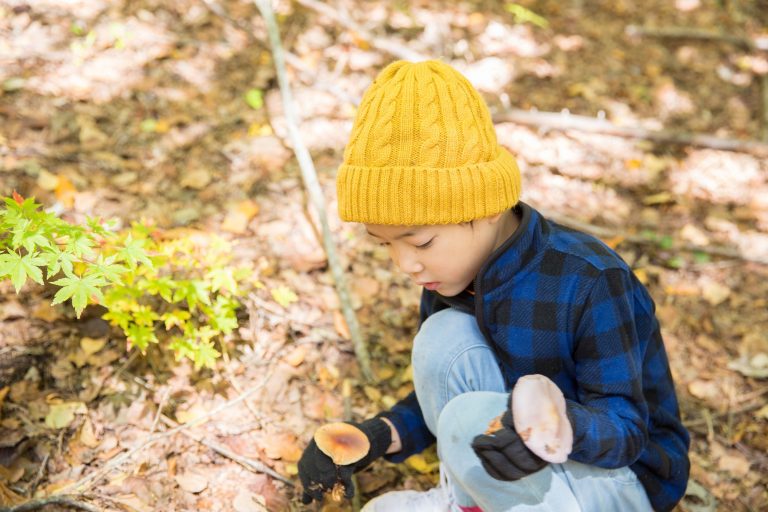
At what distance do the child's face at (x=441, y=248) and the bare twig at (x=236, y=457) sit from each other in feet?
3.35

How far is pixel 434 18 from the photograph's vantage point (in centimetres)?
530

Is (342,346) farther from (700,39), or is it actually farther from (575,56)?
(700,39)

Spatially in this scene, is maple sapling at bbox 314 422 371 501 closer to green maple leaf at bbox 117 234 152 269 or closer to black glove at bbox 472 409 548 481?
black glove at bbox 472 409 548 481

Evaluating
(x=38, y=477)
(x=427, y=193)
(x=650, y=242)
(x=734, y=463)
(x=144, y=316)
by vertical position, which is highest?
(x=427, y=193)

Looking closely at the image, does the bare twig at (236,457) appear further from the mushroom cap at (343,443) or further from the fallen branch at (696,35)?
the fallen branch at (696,35)

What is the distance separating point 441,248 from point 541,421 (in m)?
0.57

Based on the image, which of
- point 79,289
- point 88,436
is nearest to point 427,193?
point 79,289

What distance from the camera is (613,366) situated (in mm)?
1675

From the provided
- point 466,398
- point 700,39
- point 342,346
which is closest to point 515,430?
point 466,398

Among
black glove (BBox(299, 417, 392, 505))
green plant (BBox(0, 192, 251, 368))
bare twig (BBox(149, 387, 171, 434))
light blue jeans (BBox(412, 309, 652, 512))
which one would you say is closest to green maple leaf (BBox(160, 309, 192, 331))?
green plant (BBox(0, 192, 251, 368))

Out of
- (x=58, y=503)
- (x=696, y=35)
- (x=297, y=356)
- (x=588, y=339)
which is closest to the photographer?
(x=588, y=339)

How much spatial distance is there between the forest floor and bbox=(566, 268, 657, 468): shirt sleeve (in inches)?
39.5

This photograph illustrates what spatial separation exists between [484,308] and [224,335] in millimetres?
1316

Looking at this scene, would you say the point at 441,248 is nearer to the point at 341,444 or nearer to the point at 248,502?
the point at 341,444
